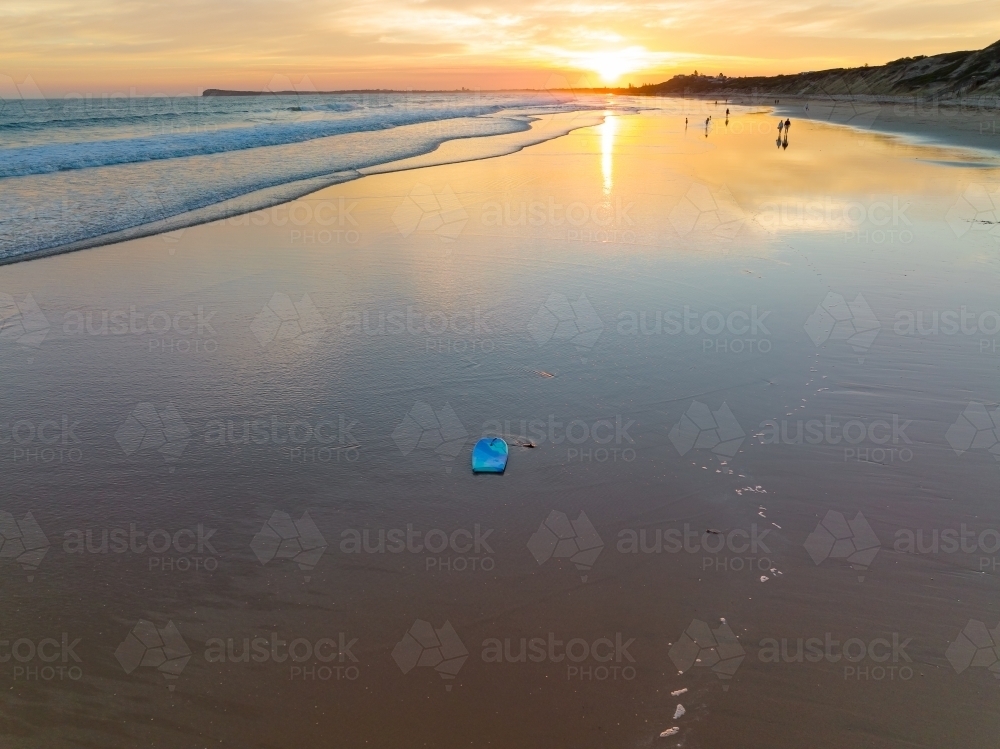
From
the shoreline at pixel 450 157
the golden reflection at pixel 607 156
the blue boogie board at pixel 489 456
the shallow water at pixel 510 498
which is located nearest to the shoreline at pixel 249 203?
the shoreline at pixel 450 157

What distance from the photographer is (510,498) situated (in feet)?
16.5

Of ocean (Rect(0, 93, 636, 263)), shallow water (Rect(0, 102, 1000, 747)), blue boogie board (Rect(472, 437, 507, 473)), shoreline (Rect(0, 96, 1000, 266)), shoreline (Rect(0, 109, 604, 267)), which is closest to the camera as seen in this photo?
shallow water (Rect(0, 102, 1000, 747))

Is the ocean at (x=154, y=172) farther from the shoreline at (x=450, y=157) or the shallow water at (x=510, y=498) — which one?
the shallow water at (x=510, y=498)

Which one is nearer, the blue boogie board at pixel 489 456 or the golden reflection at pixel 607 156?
the blue boogie board at pixel 489 456

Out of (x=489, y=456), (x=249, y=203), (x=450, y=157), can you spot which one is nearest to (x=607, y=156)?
(x=450, y=157)

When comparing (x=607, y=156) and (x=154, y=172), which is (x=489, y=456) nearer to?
(x=154, y=172)

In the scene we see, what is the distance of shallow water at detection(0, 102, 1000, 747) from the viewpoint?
3.45 m

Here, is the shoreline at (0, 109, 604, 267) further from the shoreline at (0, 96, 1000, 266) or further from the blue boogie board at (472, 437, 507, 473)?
the blue boogie board at (472, 437, 507, 473)

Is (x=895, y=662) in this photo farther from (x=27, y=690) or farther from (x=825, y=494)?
(x=27, y=690)

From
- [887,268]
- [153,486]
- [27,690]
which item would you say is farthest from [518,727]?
[887,268]

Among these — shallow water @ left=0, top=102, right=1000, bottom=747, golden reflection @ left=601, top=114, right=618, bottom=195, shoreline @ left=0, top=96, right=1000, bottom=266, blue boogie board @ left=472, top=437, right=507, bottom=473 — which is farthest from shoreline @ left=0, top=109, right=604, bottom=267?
blue boogie board @ left=472, top=437, right=507, bottom=473

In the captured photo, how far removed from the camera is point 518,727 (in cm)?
328

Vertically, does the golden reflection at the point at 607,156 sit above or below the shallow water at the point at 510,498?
above

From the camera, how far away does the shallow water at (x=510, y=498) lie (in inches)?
136
